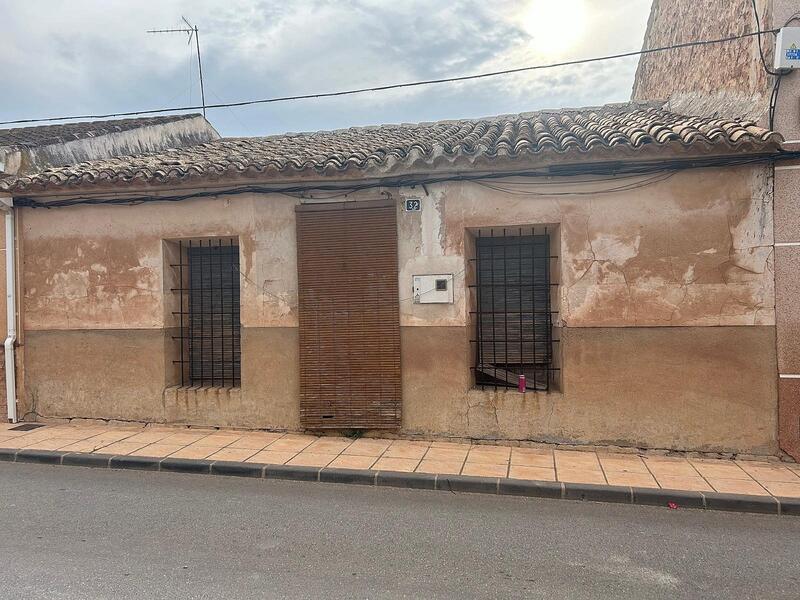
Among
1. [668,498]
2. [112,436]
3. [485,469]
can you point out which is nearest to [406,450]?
[485,469]

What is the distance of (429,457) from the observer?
5.77 metres

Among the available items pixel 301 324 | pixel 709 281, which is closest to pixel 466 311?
pixel 301 324

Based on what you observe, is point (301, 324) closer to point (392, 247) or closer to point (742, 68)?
point (392, 247)

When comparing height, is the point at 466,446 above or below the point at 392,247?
below

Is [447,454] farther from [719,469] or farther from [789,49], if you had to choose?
[789,49]

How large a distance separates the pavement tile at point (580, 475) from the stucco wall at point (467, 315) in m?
0.81

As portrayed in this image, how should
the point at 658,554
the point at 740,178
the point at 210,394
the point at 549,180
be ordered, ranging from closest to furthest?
the point at 658,554 < the point at 740,178 < the point at 549,180 < the point at 210,394

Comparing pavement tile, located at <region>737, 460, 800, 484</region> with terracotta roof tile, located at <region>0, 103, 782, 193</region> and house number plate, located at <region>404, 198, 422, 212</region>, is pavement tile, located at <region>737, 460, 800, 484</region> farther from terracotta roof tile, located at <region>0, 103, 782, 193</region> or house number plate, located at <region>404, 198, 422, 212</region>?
house number plate, located at <region>404, 198, 422, 212</region>

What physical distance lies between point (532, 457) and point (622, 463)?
93 cm

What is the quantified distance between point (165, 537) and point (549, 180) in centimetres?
513

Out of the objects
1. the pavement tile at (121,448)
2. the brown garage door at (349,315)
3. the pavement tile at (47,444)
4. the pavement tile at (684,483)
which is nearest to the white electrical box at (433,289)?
the brown garage door at (349,315)

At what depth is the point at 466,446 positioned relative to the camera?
245 inches

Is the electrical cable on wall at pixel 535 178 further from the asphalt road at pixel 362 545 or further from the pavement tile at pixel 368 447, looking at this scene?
the asphalt road at pixel 362 545

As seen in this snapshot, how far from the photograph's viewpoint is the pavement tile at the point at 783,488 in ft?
15.5
